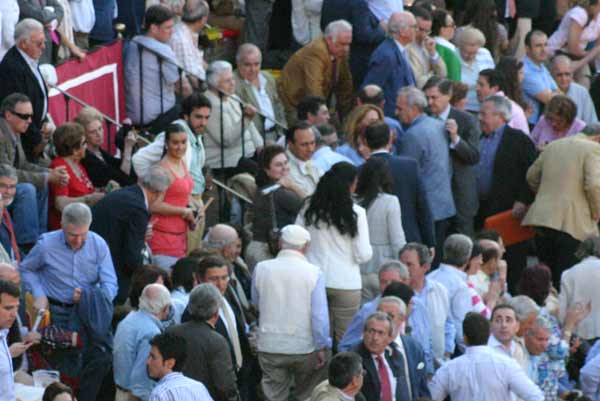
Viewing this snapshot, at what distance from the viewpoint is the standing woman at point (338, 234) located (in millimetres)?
15578

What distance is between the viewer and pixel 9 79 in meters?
16.3

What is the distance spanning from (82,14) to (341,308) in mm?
4603

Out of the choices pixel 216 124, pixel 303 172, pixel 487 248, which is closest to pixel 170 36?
pixel 216 124

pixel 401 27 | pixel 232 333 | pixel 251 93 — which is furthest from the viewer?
pixel 401 27

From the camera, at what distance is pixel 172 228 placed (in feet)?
52.3

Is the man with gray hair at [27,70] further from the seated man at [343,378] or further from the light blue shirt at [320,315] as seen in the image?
the seated man at [343,378]

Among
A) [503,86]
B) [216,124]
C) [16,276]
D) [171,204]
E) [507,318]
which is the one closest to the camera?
[16,276]

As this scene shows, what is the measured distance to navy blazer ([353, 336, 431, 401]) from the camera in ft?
46.0

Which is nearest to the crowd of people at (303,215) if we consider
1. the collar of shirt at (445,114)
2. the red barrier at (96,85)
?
the collar of shirt at (445,114)

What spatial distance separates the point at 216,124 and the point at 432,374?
3984 mm

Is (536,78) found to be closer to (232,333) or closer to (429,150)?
(429,150)

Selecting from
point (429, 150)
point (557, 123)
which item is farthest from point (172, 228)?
point (557, 123)

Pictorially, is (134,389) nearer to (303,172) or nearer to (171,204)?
(171,204)

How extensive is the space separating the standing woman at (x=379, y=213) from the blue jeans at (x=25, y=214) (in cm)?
261
